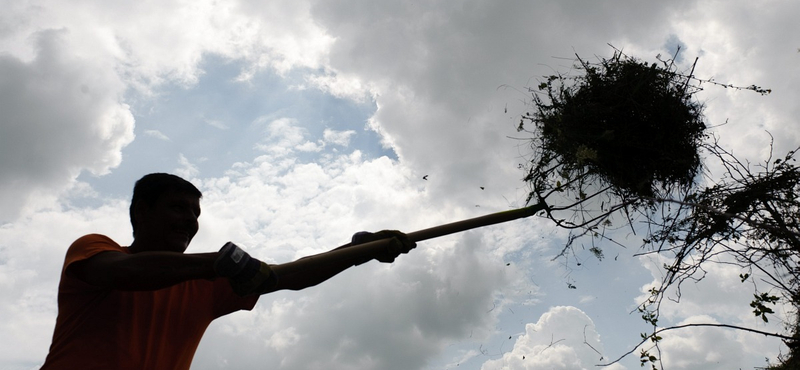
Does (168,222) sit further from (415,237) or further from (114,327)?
(415,237)

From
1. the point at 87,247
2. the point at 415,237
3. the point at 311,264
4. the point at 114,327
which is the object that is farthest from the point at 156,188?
the point at 415,237

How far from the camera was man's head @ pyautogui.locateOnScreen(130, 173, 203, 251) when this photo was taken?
290cm

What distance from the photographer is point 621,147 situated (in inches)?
159

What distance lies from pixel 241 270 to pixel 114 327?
64 centimetres

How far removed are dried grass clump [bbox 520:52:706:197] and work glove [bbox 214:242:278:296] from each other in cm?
249

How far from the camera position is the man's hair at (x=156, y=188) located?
9.67 feet

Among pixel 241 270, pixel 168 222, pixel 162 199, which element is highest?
pixel 162 199

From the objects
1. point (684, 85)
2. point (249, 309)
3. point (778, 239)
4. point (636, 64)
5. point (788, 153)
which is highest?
point (636, 64)

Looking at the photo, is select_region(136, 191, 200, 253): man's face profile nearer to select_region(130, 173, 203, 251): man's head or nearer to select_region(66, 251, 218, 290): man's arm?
select_region(130, 173, 203, 251): man's head

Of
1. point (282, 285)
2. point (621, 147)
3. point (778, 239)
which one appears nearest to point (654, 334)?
point (778, 239)

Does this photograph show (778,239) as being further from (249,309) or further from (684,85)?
(249,309)

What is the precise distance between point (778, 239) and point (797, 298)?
45cm

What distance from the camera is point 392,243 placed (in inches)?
128

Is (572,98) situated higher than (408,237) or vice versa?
(572,98)
